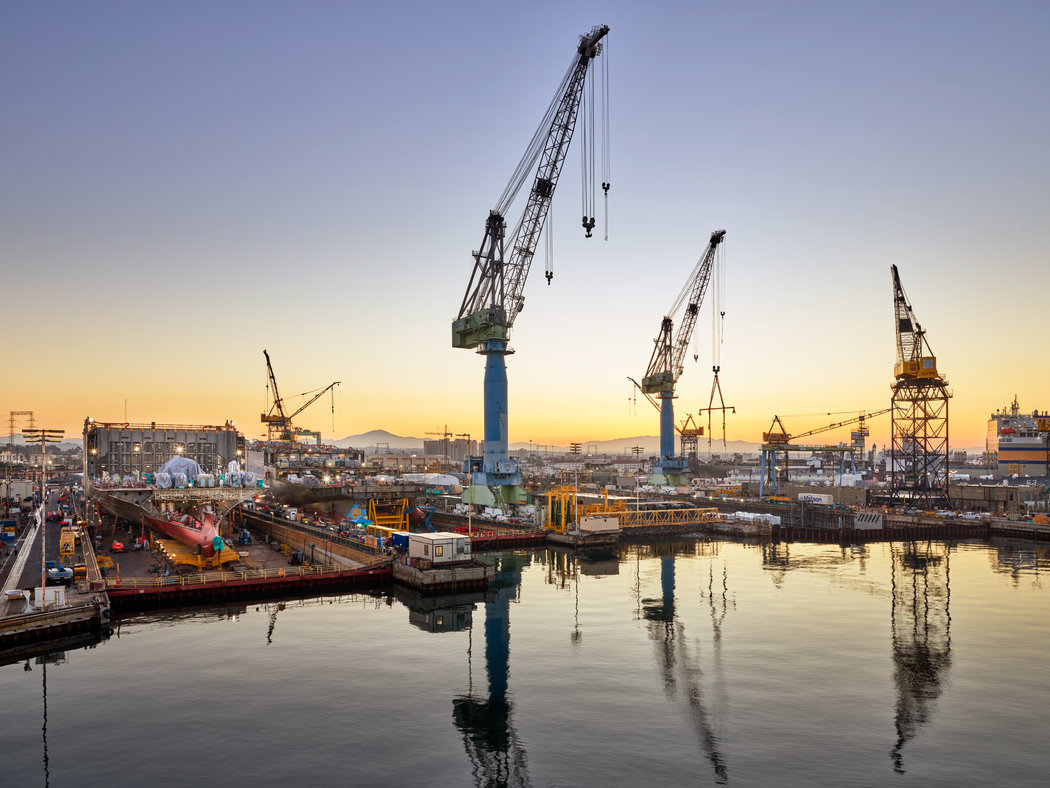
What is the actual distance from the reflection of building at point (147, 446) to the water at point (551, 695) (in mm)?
123887

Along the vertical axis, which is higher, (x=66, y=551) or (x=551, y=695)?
(x=66, y=551)

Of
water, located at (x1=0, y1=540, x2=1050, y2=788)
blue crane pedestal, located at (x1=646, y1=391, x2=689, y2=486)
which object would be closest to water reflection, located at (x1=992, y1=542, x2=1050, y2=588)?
water, located at (x1=0, y1=540, x2=1050, y2=788)

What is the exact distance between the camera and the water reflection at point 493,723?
28891mm

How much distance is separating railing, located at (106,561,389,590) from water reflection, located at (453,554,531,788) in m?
20.8

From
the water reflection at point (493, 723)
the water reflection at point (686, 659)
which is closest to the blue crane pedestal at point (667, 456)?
the water reflection at point (686, 659)

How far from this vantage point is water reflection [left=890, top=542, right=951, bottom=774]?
35.4 meters

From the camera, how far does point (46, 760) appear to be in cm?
2991

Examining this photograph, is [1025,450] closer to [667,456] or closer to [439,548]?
[667,456]

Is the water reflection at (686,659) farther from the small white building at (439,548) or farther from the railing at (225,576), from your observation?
the railing at (225,576)

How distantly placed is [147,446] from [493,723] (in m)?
160

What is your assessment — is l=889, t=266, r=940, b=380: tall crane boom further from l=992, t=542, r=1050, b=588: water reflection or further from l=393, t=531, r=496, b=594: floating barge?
l=393, t=531, r=496, b=594: floating barge

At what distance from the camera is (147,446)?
166375 millimetres

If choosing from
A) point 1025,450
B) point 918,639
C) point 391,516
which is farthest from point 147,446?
point 1025,450

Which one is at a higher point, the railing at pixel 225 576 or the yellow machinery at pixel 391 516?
the railing at pixel 225 576
